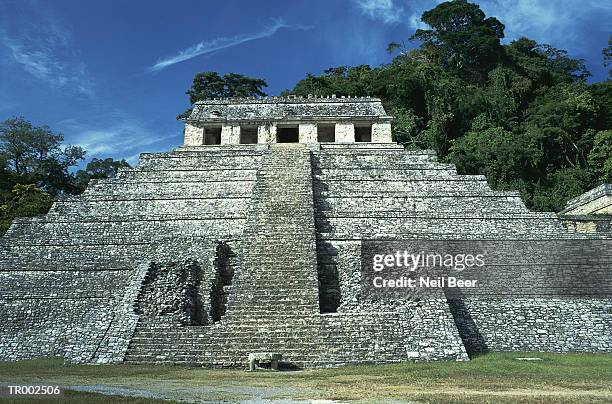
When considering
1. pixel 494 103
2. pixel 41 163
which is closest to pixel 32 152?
pixel 41 163

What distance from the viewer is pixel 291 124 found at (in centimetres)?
2455

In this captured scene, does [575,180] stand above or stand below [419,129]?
below

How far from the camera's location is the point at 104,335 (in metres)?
10.6

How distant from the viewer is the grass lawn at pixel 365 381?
6.20 metres

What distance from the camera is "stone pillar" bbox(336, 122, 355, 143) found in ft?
78.8

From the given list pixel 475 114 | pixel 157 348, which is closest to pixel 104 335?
pixel 157 348

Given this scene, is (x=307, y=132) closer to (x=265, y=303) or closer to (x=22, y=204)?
(x=265, y=303)

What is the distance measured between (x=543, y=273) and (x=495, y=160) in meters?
17.0

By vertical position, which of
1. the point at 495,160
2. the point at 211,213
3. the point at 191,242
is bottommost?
the point at 191,242

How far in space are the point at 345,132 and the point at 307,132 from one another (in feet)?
5.71

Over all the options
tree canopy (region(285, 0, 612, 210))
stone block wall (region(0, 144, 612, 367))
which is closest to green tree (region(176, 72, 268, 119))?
tree canopy (region(285, 0, 612, 210))

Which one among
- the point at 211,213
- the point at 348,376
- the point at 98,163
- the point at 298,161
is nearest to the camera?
the point at 348,376

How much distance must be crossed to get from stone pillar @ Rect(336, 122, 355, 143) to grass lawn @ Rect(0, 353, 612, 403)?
14754 millimetres

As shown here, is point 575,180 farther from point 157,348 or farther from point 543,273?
point 157,348
